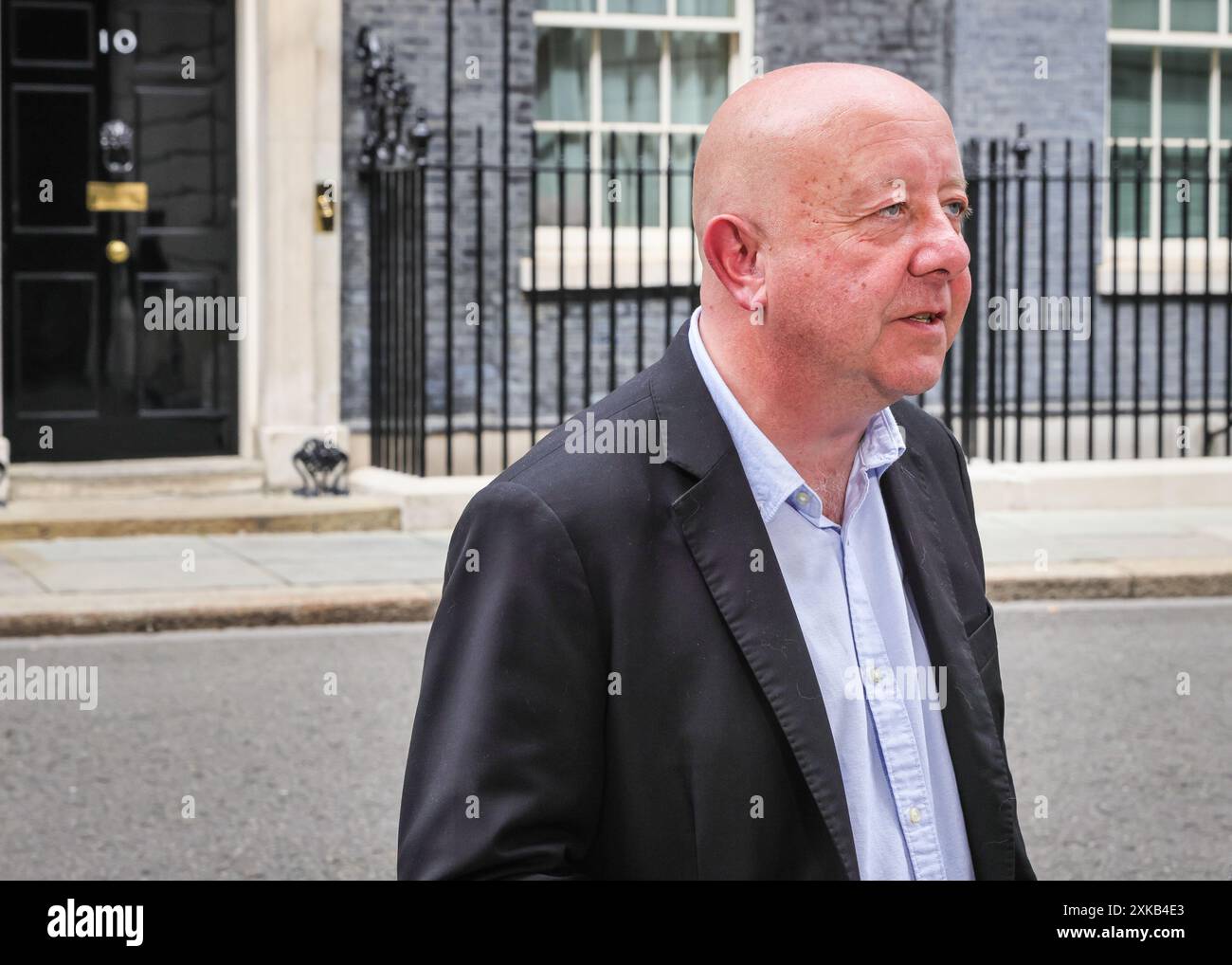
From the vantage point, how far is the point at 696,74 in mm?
13453

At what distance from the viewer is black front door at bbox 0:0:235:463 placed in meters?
11.8

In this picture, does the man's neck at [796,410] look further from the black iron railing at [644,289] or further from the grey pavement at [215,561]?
the black iron railing at [644,289]

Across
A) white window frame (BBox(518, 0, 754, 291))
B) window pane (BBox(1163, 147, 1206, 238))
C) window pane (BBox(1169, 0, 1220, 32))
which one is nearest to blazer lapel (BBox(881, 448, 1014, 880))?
white window frame (BBox(518, 0, 754, 291))

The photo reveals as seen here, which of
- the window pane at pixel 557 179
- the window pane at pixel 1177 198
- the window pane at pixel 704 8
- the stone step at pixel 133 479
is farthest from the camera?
the window pane at pixel 1177 198

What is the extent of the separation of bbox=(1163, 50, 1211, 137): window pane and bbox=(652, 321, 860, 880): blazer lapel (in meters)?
13.1

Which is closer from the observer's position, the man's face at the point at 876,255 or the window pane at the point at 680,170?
the man's face at the point at 876,255

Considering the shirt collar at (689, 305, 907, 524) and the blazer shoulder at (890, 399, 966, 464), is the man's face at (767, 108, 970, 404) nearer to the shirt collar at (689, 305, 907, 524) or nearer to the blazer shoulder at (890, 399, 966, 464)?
the shirt collar at (689, 305, 907, 524)

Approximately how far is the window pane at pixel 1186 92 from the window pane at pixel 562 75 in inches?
176

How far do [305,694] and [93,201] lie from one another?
5.61m

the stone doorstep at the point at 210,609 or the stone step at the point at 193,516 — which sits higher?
the stone step at the point at 193,516

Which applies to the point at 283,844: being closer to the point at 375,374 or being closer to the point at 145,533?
the point at 145,533

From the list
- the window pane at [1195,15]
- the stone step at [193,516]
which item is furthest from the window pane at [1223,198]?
the stone step at [193,516]

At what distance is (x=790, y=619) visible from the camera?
199cm

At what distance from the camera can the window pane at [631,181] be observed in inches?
519
